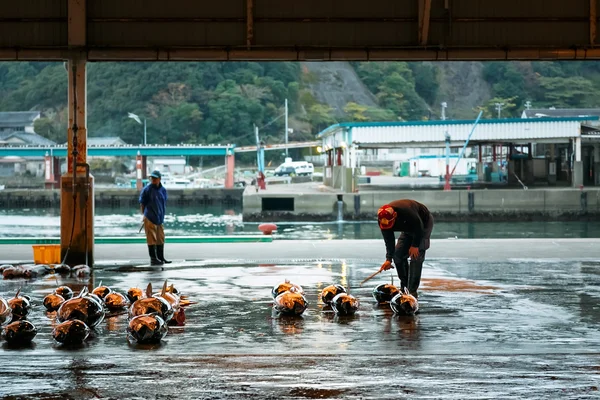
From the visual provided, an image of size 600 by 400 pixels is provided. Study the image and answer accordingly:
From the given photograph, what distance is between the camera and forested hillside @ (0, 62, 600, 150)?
356 feet

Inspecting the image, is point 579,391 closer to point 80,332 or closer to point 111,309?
point 80,332

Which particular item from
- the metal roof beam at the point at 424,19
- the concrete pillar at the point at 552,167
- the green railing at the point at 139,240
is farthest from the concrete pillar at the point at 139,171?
the metal roof beam at the point at 424,19

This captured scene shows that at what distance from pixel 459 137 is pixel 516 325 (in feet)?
204

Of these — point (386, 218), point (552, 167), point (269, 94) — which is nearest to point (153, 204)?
point (386, 218)

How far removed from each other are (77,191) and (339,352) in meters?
10.5

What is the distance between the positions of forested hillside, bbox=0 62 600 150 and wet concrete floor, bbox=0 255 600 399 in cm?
9301

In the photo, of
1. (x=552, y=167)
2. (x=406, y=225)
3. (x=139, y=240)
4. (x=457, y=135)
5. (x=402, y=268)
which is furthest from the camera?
(x=552, y=167)

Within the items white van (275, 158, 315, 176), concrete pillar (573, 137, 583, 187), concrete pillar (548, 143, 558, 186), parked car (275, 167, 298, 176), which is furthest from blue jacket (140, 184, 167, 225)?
parked car (275, 167, 298, 176)

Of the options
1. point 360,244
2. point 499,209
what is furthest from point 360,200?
point 360,244

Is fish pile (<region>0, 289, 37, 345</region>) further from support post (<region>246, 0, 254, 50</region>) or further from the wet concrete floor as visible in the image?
support post (<region>246, 0, 254, 50</region>)

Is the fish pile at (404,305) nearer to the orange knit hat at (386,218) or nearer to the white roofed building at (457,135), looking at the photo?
the orange knit hat at (386,218)

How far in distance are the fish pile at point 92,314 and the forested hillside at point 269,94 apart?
93.7 meters

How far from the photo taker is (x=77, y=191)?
1912cm

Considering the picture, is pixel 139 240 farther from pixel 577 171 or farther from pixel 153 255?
pixel 577 171
